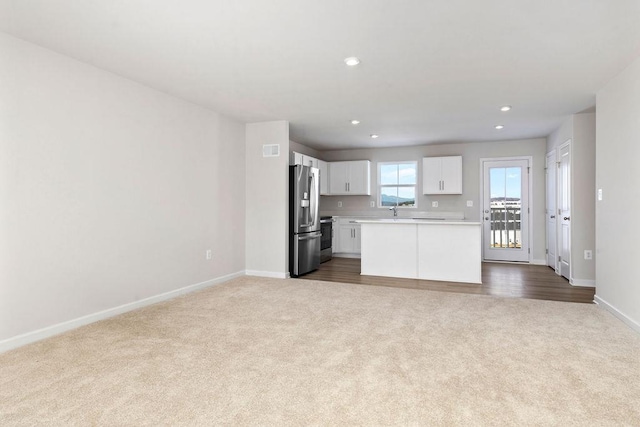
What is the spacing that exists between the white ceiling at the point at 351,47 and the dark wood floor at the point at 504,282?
244cm

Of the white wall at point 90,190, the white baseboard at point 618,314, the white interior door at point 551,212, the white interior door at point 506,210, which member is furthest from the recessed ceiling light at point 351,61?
the white interior door at point 506,210

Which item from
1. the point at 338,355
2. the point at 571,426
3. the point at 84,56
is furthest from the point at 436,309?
the point at 84,56

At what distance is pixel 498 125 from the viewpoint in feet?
19.1

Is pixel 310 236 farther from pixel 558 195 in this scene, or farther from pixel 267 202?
pixel 558 195

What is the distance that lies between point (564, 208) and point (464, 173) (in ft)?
7.04

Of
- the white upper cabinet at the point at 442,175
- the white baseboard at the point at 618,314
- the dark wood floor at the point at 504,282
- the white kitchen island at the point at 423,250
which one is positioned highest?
the white upper cabinet at the point at 442,175

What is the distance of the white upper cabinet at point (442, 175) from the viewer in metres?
7.29

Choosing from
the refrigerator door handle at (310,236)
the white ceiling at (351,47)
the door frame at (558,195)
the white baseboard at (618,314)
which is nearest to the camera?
the white ceiling at (351,47)

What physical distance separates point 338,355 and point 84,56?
132 inches

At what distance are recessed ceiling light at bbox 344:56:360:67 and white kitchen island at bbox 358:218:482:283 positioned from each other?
2.89 meters

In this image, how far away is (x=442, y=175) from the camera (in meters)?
7.40

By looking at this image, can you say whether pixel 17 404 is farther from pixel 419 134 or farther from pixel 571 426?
pixel 419 134

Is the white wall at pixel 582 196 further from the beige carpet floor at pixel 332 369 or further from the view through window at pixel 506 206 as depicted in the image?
the view through window at pixel 506 206

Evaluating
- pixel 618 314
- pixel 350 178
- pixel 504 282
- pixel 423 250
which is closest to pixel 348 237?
pixel 350 178
